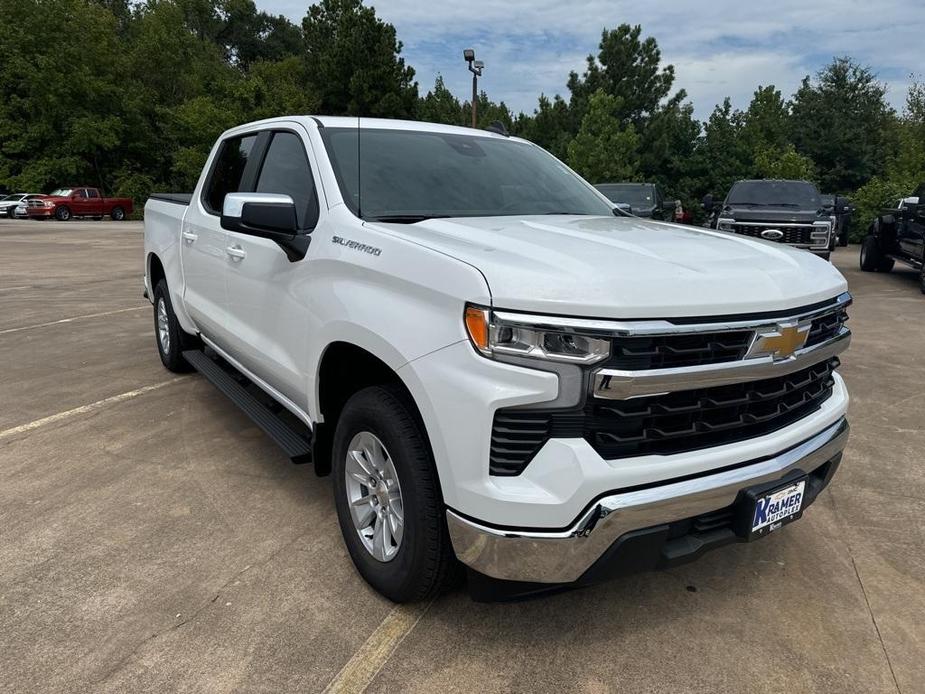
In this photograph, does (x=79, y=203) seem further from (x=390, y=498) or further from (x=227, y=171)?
(x=390, y=498)

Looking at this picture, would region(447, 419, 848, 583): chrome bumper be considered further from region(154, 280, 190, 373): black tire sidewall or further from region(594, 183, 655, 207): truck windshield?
region(594, 183, 655, 207): truck windshield

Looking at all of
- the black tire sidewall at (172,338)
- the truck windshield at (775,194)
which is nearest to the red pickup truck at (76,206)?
the truck windshield at (775,194)

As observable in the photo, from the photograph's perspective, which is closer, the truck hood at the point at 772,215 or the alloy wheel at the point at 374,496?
the alloy wheel at the point at 374,496

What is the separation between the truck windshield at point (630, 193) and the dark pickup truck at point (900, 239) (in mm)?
4325

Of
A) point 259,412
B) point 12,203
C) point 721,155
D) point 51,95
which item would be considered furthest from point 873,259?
point 51,95

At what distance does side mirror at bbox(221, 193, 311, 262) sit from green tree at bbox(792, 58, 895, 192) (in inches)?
1574

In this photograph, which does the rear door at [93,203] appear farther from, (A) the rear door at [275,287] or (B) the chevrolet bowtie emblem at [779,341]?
(B) the chevrolet bowtie emblem at [779,341]

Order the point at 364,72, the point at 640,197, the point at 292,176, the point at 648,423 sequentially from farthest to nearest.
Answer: the point at 364,72
the point at 640,197
the point at 292,176
the point at 648,423

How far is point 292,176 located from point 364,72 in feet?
123

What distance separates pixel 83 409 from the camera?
4.81m

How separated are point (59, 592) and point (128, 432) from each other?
6.07 feet

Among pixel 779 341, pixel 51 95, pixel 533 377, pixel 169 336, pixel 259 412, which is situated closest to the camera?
pixel 533 377

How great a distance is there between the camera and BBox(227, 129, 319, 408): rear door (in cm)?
302

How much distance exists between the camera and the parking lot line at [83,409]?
4406mm
